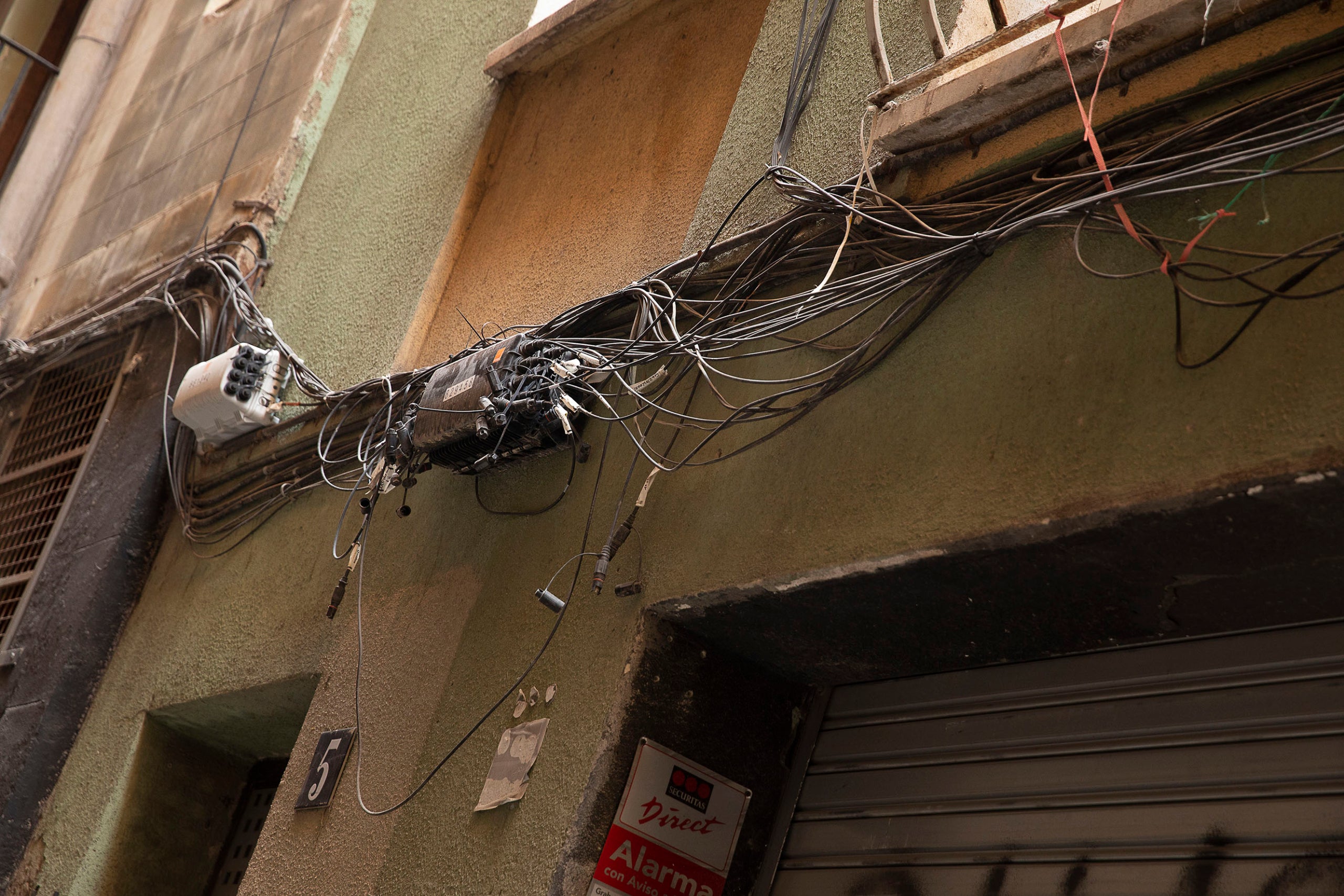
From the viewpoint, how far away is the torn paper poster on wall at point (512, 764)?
2963 mm

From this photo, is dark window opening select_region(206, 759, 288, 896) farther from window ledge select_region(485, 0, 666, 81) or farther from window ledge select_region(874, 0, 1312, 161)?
window ledge select_region(874, 0, 1312, 161)

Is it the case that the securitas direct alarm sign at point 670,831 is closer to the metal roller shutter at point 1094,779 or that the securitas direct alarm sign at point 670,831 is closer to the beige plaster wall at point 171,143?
the metal roller shutter at point 1094,779

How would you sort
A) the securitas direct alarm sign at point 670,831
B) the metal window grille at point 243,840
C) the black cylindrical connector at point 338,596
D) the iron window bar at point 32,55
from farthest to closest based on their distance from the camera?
the iron window bar at point 32,55 < the metal window grille at point 243,840 < the black cylindrical connector at point 338,596 < the securitas direct alarm sign at point 670,831

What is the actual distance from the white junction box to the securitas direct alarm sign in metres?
2.69

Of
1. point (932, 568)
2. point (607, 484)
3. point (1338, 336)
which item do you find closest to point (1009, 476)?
point (932, 568)

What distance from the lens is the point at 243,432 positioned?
501cm

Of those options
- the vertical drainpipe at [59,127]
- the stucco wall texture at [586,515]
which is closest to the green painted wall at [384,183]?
the stucco wall texture at [586,515]

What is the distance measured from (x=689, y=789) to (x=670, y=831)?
11 cm

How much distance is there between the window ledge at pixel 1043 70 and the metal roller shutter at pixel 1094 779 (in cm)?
113

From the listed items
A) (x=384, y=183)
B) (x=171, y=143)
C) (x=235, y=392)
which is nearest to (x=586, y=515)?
(x=235, y=392)

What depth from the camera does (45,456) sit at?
6.19 metres

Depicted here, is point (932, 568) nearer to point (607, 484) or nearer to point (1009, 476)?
point (1009, 476)

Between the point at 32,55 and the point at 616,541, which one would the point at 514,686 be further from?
the point at 32,55

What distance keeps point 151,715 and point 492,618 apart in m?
2.13
